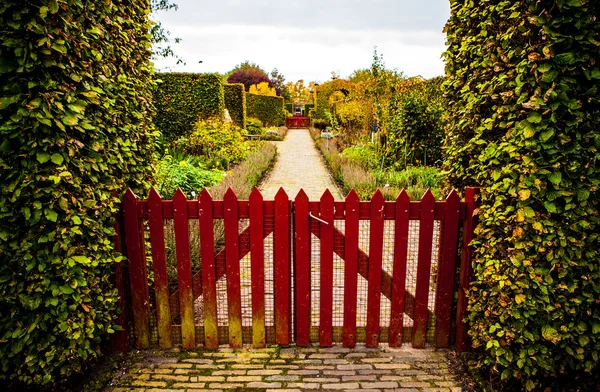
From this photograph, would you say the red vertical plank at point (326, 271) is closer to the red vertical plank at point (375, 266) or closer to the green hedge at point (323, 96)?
the red vertical plank at point (375, 266)

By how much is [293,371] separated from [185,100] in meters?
Result: 14.0

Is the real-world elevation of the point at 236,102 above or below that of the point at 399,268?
above

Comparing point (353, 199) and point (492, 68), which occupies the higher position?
point (492, 68)

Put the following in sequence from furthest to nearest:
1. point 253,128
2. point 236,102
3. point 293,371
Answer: point 253,128 < point 236,102 < point 293,371

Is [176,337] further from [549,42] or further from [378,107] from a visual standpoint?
[378,107]

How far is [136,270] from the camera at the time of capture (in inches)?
127

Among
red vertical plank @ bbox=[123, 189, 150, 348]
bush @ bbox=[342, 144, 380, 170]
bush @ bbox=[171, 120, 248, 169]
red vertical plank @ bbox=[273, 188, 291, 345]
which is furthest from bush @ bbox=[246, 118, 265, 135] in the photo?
red vertical plank @ bbox=[273, 188, 291, 345]

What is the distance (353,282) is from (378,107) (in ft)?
35.2

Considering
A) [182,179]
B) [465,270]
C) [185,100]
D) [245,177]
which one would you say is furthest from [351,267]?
[185,100]

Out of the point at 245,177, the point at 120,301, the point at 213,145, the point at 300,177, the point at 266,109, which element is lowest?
the point at 300,177

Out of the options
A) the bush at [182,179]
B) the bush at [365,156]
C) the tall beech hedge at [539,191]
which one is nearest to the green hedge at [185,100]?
the bush at [365,156]

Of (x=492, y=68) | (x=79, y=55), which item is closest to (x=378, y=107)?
(x=492, y=68)

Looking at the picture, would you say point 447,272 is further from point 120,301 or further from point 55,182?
point 55,182

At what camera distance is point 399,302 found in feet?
10.7
